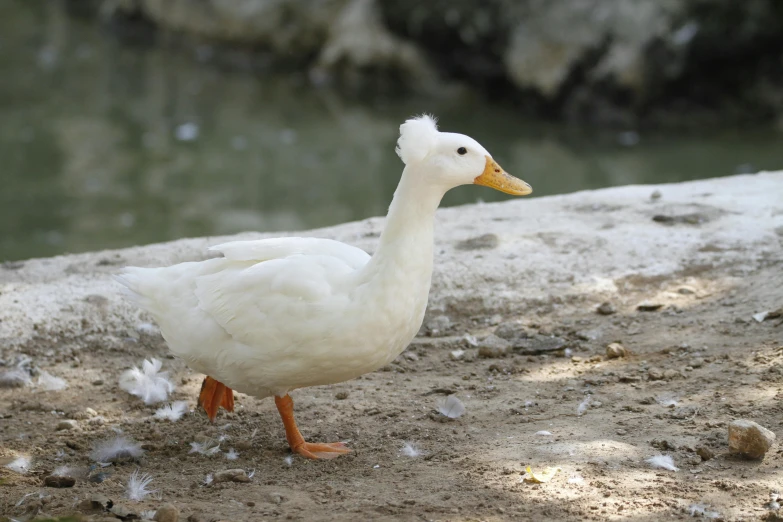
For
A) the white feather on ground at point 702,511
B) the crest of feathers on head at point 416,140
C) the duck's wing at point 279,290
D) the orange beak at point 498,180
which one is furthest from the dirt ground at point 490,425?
the crest of feathers on head at point 416,140

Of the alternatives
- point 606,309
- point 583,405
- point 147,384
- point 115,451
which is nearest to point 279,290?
point 115,451

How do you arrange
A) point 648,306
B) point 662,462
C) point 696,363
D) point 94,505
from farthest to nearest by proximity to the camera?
point 648,306 < point 696,363 < point 662,462 < point 94,505

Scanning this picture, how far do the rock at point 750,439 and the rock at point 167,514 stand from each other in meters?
1.83

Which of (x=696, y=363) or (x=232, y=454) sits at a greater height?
(x=696, y=363)

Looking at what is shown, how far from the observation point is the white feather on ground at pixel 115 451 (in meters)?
3.42

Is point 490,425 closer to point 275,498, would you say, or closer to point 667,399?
point 667,399

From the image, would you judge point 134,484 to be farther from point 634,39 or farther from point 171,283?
point 634,39

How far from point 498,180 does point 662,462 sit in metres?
1.14

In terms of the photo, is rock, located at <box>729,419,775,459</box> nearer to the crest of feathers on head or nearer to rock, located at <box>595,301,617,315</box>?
the crest of feathers on head

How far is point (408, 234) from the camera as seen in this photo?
3240mm

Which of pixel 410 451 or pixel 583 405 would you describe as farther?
pixel 583 405

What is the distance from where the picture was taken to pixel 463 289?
4941 mm

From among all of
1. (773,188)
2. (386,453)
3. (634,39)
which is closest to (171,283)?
(386,453)

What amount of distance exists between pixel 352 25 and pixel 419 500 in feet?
37.1
